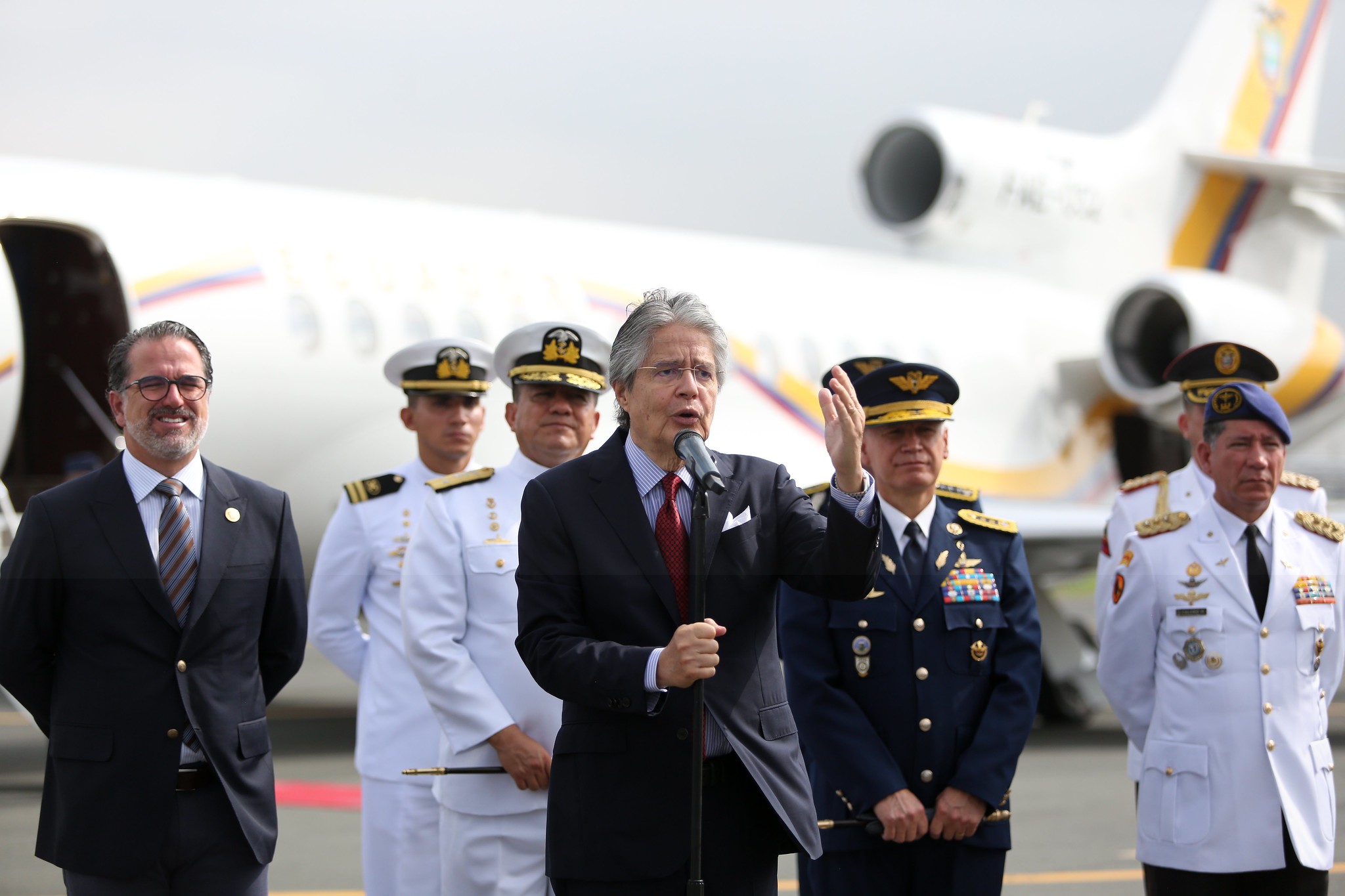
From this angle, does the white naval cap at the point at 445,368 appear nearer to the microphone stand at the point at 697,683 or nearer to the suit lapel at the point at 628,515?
the suit lapel at the point at 628,515

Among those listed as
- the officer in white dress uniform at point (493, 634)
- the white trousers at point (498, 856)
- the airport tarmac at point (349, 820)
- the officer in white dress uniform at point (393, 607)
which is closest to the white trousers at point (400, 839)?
the officer in white dress uniform at point (393, 607)

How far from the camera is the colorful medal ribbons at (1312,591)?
376 cm

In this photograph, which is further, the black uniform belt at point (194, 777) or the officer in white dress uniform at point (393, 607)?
the officer in white dress uniform at point (393, 607)

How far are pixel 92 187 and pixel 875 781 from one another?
20.5ft

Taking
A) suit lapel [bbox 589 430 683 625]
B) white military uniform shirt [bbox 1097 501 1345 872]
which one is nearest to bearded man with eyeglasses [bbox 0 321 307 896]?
suit lapel [bbox 589 430 683 625]

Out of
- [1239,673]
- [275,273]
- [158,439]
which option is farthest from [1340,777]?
[158,439]

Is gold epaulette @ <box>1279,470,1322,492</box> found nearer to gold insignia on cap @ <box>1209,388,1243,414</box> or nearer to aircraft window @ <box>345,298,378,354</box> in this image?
gold insignia on cap @ <box>1209,388,1243,414</box>

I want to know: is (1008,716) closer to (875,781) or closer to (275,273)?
(875,781)

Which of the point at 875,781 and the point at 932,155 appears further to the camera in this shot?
the point at 932,155

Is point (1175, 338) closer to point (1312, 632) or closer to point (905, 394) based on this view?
point (1312, 632)

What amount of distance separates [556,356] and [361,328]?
509 cm

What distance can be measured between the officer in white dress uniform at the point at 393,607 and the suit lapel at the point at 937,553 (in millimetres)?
1498

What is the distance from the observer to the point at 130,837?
115 inches

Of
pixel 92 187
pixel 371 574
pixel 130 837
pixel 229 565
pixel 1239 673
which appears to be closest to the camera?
pixel 130 837
